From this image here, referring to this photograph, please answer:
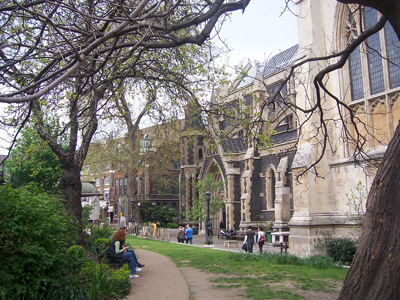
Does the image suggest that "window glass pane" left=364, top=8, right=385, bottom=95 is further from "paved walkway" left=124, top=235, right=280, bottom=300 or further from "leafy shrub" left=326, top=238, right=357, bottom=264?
"paved walkway" left=124, top=235, right=280, bottom=300

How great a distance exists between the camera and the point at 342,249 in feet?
40.9

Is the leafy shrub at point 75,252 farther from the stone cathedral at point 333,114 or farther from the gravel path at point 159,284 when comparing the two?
the stone cathedral at point 333,114

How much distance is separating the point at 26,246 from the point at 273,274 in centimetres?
616

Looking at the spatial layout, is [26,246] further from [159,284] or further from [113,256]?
[113,256]

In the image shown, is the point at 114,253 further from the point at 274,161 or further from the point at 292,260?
the point at 274,161

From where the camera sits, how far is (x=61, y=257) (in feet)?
20.7

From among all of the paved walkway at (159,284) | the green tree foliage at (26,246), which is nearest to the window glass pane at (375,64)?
the paved walkway at (159,284)

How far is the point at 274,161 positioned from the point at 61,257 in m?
26.1

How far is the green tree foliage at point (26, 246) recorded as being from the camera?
17.9ft

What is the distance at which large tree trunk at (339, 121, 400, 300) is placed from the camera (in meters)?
4.21

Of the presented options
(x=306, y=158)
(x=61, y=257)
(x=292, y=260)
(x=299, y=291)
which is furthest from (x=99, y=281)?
(x=306, y=158)

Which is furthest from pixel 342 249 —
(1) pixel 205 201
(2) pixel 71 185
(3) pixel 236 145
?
(3) pixel 236 145

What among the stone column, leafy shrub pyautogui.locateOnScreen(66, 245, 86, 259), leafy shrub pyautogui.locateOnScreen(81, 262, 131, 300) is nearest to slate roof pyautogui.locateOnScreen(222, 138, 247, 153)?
the stone column

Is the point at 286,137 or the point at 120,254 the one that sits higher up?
the point at 286,137
